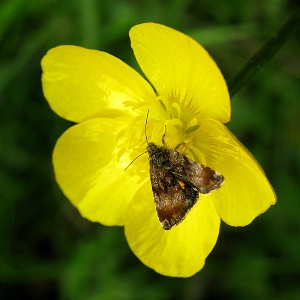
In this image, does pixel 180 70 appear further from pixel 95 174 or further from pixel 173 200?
pixel 95 174

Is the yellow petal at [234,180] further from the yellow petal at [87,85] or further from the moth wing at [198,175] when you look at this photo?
the yellow petal at [87,85]

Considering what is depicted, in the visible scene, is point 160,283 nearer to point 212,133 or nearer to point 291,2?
point 212,133

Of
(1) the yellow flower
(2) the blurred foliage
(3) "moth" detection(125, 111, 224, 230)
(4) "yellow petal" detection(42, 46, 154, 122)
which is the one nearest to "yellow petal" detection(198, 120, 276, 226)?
(1) the yellow flower

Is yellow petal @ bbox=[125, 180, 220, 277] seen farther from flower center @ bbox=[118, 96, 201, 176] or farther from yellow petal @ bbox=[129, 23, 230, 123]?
yellow petal @ bbox=[129, 23, 230, 123]

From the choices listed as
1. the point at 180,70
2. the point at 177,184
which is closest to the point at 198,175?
the point at 177,184

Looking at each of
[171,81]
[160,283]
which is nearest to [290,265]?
[160,283]
